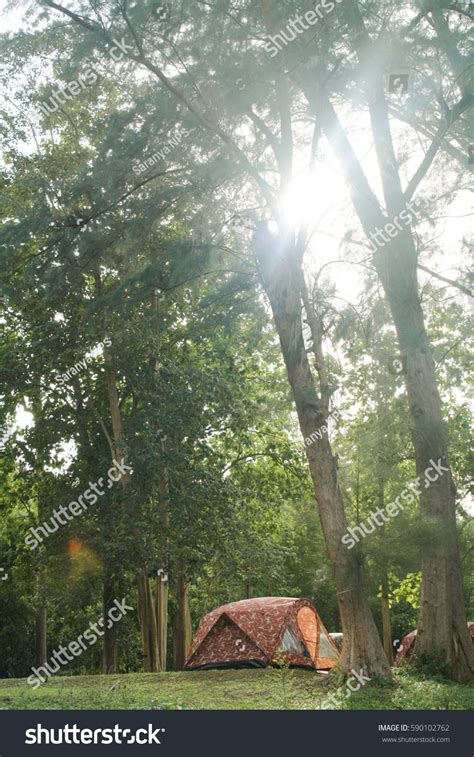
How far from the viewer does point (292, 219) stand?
11.4 meters

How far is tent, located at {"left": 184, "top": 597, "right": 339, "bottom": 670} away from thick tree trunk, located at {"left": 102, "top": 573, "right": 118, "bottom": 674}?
2.89m

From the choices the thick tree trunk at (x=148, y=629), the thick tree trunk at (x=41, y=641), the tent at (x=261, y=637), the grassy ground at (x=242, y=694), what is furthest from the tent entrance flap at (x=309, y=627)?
the thick tree trunk at (x=41, y=641)

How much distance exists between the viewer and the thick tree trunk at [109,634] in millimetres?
17156

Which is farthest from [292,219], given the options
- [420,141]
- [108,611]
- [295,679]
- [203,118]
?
[108,611]

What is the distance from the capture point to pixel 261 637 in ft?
46.9

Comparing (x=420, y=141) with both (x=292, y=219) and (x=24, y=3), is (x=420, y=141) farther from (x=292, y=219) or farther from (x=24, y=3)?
(x=24, y=3)

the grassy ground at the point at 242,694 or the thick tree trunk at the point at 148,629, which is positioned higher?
the thick tree trunk at the point at 148,629

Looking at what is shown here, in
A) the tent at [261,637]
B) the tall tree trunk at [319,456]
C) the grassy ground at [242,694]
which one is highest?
the tall tree trunk at [319,456]

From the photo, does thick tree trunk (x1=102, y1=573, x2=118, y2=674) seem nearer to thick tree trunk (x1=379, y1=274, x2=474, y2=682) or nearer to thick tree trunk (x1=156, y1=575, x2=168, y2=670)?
thick tree trunk (x1=156, y1=575, x2=168, y2=670)

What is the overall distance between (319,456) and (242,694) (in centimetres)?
339

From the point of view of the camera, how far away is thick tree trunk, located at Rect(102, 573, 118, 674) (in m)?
17.2

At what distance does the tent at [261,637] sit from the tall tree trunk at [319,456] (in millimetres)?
4261

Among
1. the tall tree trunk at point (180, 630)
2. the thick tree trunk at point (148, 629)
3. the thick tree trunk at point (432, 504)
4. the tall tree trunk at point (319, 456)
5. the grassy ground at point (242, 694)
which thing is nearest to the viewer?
the grassy ground at point (242, 694)

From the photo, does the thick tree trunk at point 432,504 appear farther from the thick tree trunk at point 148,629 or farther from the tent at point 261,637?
the thick tree trunk at point 148,629
